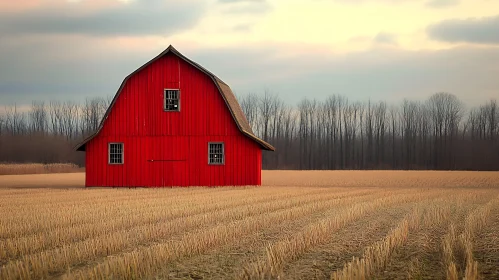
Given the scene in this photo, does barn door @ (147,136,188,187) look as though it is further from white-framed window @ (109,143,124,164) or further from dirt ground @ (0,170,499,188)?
dirt ground @ (0,170,499,188)

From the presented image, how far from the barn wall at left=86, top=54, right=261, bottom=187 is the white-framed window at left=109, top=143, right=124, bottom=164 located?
0.25 metres

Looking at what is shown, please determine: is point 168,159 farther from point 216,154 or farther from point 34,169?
point 34,169

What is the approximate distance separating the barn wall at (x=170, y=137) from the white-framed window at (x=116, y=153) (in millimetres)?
252

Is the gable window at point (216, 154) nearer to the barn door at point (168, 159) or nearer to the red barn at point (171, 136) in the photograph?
the red barn at point (171, 136)

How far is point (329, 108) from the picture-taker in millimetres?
102250

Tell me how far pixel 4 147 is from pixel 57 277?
81730 mm

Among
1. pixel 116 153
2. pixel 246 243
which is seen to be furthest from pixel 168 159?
pixel 246 243

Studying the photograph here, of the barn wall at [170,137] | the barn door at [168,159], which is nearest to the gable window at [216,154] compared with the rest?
the barn wall at [170,137]

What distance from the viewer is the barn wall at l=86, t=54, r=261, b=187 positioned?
33.6 metres

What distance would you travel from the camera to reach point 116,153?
3400 centimetres

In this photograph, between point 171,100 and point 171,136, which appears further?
point 171,100

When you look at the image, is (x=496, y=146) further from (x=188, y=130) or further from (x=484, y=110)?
(x=188, y=130)

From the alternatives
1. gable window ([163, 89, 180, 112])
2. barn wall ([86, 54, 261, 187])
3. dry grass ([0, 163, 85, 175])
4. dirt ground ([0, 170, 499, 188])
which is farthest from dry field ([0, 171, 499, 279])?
dry grass ([0, 163, 85, 175])

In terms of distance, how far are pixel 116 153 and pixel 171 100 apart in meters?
4.51
